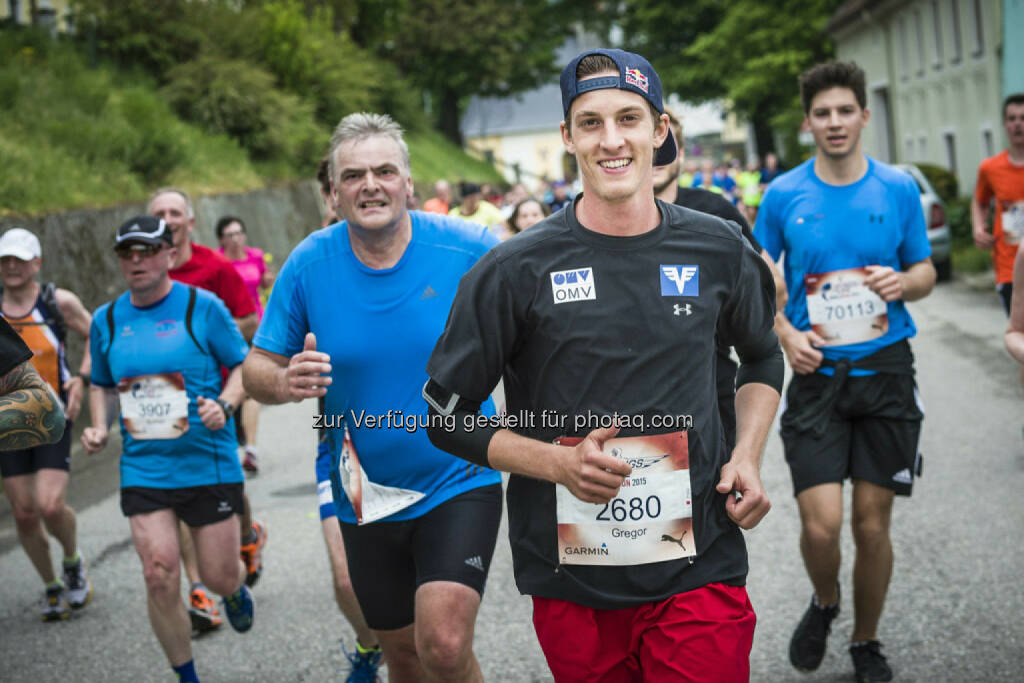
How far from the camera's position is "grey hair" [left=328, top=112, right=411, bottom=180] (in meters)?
4.62

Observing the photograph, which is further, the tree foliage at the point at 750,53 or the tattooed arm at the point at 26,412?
the tree foliage at the point at 750,53

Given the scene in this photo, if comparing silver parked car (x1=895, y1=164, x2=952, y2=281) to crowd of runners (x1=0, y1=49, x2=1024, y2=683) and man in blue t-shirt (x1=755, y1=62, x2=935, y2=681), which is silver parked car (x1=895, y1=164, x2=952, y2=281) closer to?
crowd of runners (x1=0, y1=49, x2=1024, y2=683)

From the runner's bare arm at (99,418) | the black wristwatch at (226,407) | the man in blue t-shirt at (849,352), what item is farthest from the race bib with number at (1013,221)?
the runner's bare arm at (99,418)

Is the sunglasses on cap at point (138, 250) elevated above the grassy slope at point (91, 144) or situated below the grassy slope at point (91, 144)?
below

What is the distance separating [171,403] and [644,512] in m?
3.19

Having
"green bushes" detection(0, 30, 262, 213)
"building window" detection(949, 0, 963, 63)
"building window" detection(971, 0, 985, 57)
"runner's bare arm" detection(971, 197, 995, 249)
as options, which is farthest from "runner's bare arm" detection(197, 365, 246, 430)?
"building window" detection(949, 0, 963, 63)

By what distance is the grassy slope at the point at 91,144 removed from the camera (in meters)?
14.7

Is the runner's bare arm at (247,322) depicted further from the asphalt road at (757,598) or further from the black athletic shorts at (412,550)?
the black athletic shorts at (412,550)

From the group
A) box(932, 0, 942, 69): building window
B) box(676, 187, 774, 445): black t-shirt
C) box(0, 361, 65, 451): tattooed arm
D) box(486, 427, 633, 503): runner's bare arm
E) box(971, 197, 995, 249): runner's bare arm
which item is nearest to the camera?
box(486, 427, 633, 503): runner's bare arm

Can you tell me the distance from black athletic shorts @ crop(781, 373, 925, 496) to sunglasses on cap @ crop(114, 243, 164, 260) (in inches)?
117

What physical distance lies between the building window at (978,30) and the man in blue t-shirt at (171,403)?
28.2 meters

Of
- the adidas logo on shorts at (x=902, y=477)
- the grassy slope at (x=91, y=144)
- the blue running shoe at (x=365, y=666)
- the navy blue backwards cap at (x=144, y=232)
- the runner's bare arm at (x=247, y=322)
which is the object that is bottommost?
the blue running shoe at (x=365, y=666)

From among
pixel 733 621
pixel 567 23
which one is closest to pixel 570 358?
pixel 733 621

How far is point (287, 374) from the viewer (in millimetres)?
4117
